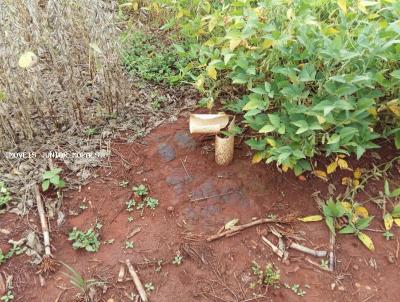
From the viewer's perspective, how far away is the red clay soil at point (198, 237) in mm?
1920

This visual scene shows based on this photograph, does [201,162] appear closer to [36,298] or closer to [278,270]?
[278,270]

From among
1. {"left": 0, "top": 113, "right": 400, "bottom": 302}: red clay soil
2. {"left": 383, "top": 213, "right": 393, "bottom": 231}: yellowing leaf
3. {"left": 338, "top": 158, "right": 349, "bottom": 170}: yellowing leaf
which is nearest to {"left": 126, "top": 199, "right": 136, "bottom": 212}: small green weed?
{"left": 0, "top": 113, "right": 400, "bottom": 302}: red clay soil

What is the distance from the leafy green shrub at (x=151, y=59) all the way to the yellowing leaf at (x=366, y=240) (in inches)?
63.8

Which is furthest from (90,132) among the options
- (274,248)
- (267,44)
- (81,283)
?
(274,248)

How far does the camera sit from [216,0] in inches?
121

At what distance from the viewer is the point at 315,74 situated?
204cm

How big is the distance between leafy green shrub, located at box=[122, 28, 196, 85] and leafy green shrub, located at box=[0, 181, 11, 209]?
132 centimetres

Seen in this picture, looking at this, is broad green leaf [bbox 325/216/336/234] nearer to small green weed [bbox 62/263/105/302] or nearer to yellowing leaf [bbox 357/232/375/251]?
yellowing leaf [bbox 357/232/375/251]

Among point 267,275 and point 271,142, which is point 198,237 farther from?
point 271,142

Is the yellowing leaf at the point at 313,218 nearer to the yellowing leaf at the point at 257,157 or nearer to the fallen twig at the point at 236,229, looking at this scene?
the fallen twig at the point at 236,229

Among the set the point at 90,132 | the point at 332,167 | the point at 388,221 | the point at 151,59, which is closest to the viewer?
the point at 388,221

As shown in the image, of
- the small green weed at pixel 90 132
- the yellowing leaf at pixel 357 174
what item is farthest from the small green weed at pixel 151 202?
the yellowing leaf at pixel 357 174

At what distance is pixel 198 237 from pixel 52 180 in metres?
0.94

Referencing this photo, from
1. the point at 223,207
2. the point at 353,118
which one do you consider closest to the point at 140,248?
the point at 223,207
